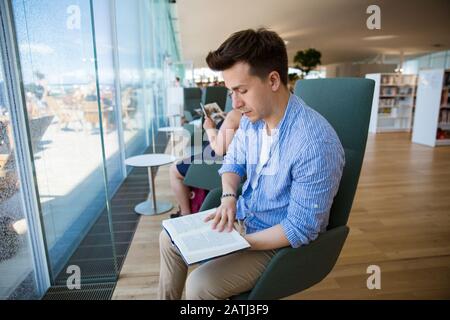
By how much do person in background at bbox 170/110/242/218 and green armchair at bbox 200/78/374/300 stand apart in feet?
2.22

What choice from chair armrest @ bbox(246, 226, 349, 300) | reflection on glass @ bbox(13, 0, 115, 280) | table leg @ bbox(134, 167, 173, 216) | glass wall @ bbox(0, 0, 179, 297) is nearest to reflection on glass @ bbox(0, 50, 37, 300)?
glass wall @ bbox(0, 0, 179, 297)

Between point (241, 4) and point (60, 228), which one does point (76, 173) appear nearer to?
point (60, 228)

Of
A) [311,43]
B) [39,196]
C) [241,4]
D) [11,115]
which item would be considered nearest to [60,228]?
[39,196]

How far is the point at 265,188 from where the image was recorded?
3.76 feet

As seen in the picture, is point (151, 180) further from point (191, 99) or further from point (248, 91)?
point (191, 99)

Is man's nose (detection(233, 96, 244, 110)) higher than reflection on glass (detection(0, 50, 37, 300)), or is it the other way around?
man's nose (detection(233, 96, 244, 110))

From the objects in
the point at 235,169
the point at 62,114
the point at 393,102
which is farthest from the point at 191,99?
the point at 393,102

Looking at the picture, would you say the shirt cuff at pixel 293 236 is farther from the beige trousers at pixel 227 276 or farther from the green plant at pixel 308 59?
the green plant at pixel 308 59

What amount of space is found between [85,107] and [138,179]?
1682 mm

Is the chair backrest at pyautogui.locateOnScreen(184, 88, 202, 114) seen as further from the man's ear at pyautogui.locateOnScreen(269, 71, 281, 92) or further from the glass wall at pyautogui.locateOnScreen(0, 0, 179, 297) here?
the man's ear at pyautogui.locateOnScreen(269, 71, 281, 92)

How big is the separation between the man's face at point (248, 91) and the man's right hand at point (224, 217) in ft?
1.12

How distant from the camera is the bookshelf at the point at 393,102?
7789 millimetres

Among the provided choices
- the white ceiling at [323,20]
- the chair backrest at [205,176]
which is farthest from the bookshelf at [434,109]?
the chair backrest at [205,176]

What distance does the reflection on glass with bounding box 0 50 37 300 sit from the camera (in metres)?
1.35
